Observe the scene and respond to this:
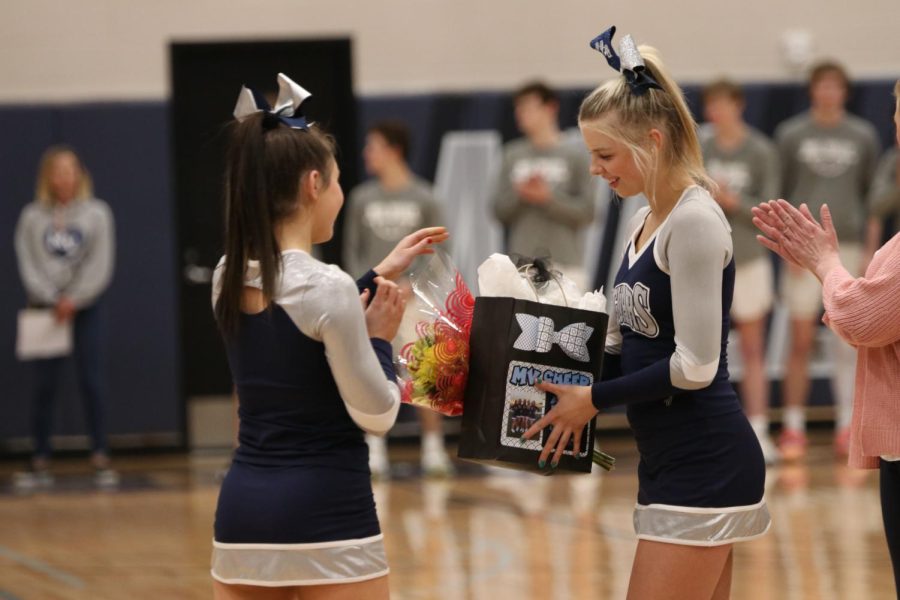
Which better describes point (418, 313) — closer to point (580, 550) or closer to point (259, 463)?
point (259, 463)

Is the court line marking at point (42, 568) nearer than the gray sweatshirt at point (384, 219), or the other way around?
the court line marking at point (42, 568)

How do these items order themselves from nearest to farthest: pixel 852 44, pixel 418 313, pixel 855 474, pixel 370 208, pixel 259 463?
pixel 259 463
pixel 418 313
pixel 855 474
pixel 370 208
pixel 852 44

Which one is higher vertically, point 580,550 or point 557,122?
point 557,122

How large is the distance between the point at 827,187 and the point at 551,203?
1.81 metres

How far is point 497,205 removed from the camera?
26.0 feet

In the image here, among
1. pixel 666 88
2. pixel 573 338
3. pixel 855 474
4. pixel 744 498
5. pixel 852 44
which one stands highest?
pixel 852 44

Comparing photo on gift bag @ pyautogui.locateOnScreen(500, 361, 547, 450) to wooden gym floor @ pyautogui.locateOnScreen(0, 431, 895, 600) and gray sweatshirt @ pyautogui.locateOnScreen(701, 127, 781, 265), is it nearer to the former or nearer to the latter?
wooden gym floor @ pyautogui.locateOnScreen(0, 431, 895, 600)

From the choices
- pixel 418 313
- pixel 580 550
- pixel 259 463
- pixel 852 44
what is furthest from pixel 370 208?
pixel 259 463

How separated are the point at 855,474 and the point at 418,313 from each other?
4965 millimetres

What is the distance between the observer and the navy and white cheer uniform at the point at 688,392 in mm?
2613

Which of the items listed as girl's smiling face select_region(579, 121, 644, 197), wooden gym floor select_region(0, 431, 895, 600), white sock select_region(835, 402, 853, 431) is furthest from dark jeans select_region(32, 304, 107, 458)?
girl's smiling face select_region(579, 121, 644, 197)

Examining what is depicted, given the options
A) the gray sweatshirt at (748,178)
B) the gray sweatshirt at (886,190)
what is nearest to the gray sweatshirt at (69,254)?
the gray sweatshirt at (748,178)

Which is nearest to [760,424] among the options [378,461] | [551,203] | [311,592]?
[551,203]

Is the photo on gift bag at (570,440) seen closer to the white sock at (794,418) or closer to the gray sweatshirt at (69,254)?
the white sock at (794,418)
